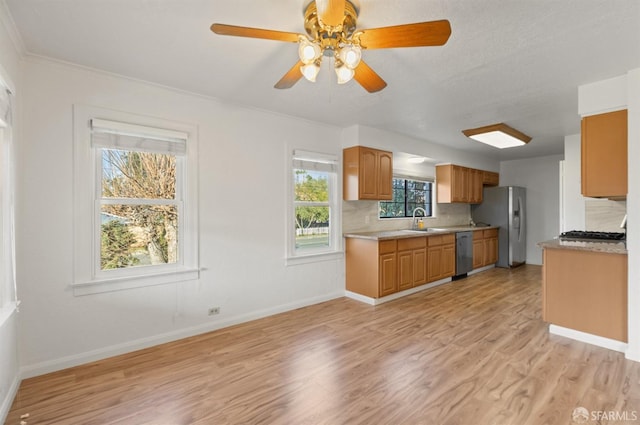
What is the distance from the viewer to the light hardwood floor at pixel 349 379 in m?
1.88

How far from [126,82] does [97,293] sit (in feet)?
6.21

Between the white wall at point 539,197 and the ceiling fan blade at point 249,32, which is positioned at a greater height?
the ceiling fan blade at point 249,32

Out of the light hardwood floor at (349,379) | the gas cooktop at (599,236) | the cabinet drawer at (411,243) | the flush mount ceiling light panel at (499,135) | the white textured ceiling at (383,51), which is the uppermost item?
the white textured ceiling at (383,51)

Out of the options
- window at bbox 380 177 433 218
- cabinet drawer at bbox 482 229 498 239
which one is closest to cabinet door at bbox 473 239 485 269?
cabinet drawer at bbox 482 229 498 239

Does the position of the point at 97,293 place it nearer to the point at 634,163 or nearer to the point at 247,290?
the point at 247,290

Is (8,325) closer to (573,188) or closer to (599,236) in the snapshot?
(599,236)

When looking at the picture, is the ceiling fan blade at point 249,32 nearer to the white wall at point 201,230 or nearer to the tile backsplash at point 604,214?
the white wall at point 201,230

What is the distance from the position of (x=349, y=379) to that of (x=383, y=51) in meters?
2.47

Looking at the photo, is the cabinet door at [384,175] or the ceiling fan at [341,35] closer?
the ceiling fan at [341,35]

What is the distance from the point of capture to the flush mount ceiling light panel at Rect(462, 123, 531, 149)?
407 centimetres

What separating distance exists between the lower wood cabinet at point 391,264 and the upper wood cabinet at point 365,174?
2.25ft

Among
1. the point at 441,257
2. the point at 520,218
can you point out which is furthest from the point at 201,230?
the point at 520,218

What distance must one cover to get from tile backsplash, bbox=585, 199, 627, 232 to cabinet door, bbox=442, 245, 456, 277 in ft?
6.07

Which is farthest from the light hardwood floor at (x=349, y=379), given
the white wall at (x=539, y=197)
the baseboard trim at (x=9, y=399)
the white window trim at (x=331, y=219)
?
the white wall at (x=539, y=197)
